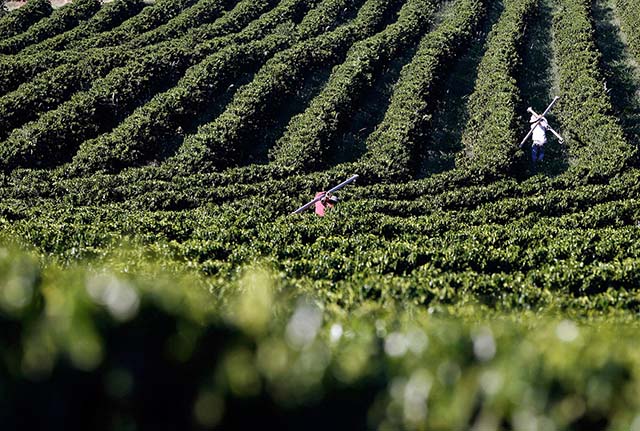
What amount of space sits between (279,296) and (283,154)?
62.2ft

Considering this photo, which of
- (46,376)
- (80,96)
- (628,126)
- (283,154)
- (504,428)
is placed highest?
(46,376)

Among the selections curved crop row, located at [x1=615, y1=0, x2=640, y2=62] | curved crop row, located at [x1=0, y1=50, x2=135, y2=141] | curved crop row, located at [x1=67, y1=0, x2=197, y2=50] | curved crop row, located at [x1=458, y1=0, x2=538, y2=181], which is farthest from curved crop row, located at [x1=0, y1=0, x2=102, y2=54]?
curved crop row, located at [x1=615, y1=0, x2=640, y2=62]

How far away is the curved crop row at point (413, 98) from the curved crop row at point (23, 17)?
26.3m

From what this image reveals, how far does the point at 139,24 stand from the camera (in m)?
40.6

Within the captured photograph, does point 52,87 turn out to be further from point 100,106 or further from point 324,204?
point 324,204

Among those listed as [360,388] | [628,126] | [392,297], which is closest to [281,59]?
[628,126]

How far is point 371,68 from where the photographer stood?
33.4 meters

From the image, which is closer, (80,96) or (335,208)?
(335,208)

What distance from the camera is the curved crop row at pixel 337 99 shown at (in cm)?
2741

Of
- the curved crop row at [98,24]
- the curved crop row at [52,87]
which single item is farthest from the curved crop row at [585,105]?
the curved crop row at [98,24]

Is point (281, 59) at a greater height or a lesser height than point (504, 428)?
lesser

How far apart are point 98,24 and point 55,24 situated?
2831 mm

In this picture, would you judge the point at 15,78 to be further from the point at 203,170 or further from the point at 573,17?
the point at 573,17

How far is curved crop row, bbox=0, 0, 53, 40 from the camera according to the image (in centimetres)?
4072
